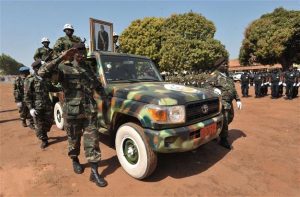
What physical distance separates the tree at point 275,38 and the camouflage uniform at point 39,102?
2821cm

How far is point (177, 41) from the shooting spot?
29906 millimetres

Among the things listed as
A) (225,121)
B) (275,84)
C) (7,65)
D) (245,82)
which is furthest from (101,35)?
(7,65)

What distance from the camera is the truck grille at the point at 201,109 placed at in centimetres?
368

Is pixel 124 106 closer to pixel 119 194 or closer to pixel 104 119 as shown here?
pixel 104 119

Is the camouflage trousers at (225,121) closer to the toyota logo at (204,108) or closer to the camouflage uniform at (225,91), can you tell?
the camouflage uniform at (225,91)

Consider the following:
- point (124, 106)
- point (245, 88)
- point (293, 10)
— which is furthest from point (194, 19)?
point (124, 106)

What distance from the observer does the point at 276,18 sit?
30359mm

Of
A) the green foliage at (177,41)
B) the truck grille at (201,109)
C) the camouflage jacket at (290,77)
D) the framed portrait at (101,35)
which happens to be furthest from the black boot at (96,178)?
the green foliage at (177,41)

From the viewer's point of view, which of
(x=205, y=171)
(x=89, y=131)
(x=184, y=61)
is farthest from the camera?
(x=184, y=61)

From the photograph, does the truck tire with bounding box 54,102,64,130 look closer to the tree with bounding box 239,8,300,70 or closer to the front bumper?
the front bumper

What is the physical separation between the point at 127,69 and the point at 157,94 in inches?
57.5

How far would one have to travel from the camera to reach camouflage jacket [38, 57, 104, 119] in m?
3.80

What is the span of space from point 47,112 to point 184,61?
25.3m

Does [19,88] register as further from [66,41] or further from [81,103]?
[81,103]
